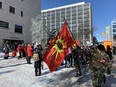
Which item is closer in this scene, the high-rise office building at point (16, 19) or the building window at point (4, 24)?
the building window at point (4, 24)

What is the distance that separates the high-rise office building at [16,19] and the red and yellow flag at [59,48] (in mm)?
31128

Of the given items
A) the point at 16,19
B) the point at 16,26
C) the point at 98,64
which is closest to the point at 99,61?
the point at 98,64

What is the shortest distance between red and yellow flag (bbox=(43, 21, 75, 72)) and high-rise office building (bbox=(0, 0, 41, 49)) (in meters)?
31.1

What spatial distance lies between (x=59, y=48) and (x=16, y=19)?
3584 cm

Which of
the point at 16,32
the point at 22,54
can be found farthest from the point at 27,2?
the point at 22,54

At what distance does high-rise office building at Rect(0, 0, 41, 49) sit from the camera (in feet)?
120

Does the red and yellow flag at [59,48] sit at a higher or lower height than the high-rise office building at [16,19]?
lower

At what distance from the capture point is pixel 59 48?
6.82 meters

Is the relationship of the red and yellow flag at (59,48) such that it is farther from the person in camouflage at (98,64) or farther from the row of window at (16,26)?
the row of window at (16,26)

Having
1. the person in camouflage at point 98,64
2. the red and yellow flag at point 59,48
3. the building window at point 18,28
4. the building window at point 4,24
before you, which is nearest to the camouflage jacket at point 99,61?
the person in camouflage at point 98,64

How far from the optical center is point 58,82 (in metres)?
7.82

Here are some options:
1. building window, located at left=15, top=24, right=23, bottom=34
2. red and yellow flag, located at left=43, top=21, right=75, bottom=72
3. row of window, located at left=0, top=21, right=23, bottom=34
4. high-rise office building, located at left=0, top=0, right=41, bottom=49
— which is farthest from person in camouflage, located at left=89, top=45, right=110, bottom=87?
building window, located at left=15, top=24, right=23, bottom=34

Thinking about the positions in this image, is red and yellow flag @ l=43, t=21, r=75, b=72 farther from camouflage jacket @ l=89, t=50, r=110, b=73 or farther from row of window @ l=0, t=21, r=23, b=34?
row of window @ l=0, t=21, r=23, b=34

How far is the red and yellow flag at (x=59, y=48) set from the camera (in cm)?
667
